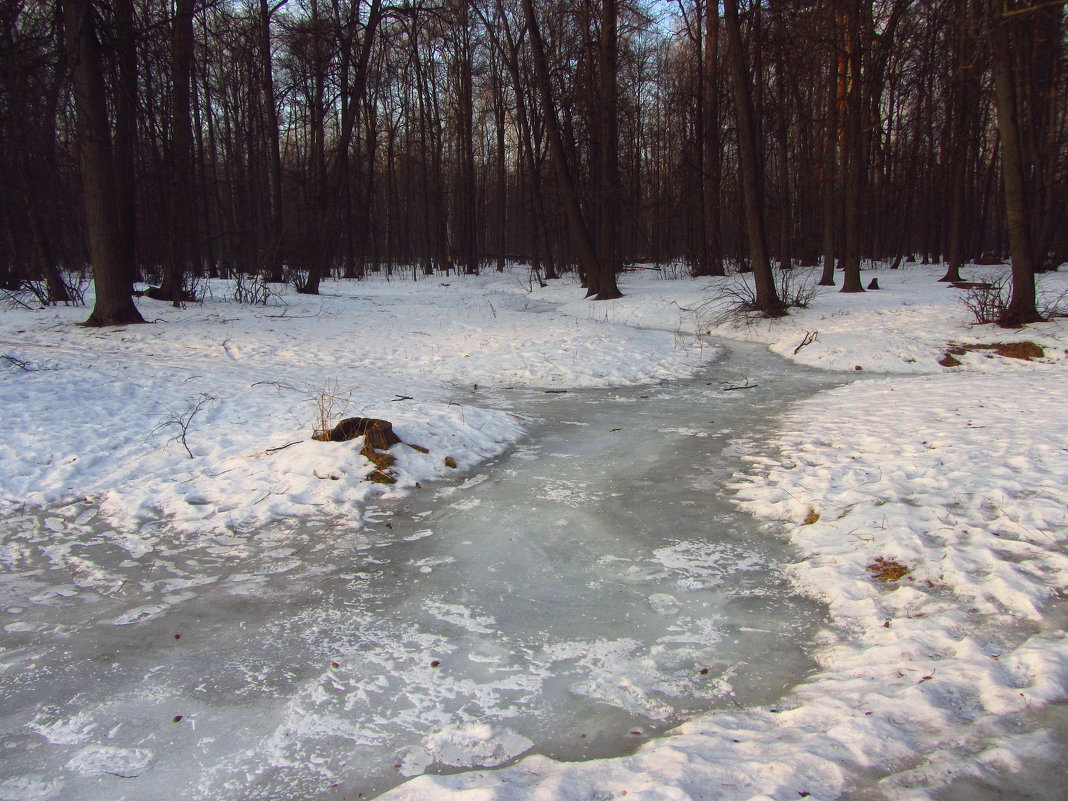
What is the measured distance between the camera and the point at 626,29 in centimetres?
1936

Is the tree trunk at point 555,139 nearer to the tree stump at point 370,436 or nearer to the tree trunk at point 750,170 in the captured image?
the tree trunk at point 750,170

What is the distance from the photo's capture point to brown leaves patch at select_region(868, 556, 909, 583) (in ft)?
12.7

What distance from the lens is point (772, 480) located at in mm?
5617

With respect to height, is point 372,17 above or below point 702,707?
above

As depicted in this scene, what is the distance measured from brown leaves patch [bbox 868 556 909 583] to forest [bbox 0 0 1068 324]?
8371mm

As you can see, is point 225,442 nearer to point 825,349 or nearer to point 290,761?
point 290,761

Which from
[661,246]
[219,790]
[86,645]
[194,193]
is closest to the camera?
[219,790]

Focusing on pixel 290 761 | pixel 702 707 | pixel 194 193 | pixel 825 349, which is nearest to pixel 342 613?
pixel 290 761

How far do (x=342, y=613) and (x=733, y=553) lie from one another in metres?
2.45

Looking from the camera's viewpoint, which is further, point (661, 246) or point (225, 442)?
point (661, 246)

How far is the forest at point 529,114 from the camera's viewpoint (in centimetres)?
1163

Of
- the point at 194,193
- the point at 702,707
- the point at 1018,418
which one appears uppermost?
the point at 194,193

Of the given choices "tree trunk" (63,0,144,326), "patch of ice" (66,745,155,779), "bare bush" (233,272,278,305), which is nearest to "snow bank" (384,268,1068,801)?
"patch of ice" (66,745,155,779)

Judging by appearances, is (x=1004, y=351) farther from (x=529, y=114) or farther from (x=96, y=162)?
(x=529, y=114)
